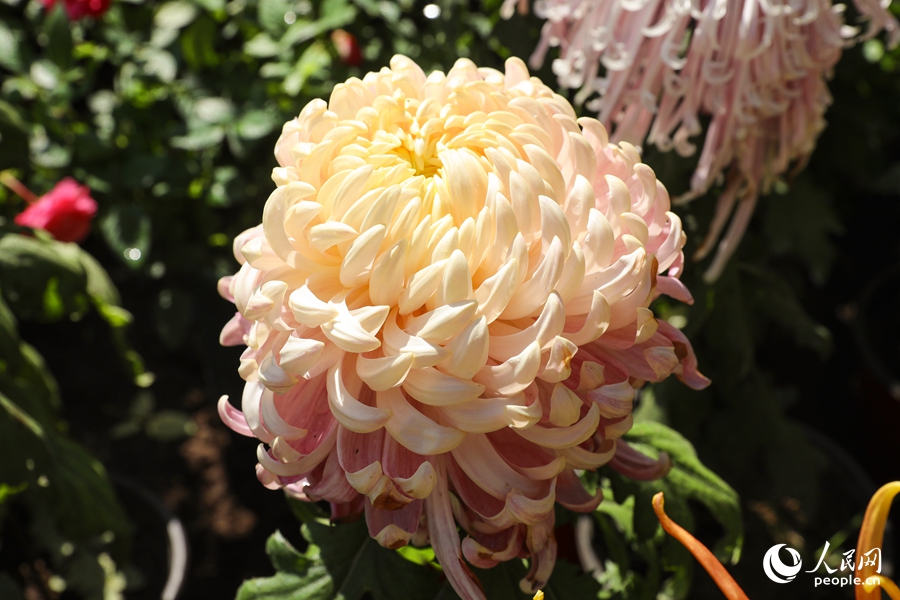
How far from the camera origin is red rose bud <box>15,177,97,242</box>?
4.23 ft

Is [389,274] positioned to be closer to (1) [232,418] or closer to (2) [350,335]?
(2) [350,335]

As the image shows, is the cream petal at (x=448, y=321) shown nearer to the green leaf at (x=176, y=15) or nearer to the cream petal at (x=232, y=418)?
the cream petal at (x=232, y=418)

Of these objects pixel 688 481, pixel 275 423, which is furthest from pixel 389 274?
pixel 688 481

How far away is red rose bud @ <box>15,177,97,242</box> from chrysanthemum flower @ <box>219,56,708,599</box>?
2.82 ft

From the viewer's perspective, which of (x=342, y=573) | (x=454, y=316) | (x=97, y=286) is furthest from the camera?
(x=97, y=286)

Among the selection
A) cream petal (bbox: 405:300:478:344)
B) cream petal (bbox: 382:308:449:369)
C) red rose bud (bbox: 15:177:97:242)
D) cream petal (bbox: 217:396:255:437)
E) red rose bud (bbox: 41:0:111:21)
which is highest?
cream petal (bbox: 405:300:478:344)

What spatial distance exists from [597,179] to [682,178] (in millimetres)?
683

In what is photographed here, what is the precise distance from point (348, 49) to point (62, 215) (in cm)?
55

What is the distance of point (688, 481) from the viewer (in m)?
0.78

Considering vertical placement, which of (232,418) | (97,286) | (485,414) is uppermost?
(485,414)

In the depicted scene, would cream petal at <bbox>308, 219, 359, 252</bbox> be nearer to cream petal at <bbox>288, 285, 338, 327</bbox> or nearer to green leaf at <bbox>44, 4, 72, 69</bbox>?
cream petal at <bbox>288, 285, 338, 327</bbox>

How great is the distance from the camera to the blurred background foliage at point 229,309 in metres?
0.99

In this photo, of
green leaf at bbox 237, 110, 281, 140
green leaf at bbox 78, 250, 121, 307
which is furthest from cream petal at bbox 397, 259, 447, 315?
green leaf at bbox 237, 110, 281, 140

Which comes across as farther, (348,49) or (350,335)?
(348,49)
